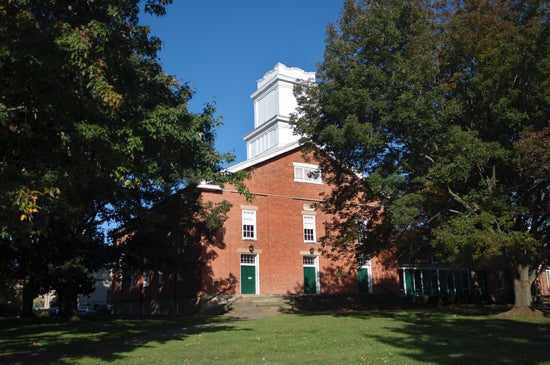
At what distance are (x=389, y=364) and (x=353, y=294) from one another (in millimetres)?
24916

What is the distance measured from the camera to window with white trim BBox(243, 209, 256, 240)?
3056 cm

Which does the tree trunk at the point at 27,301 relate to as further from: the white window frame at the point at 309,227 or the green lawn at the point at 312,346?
the white window frame at the point at 309,227

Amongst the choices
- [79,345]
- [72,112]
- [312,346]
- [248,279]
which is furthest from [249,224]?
[72,112]

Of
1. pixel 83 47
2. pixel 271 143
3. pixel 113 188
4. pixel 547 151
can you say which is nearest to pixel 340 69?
pixel 547 151

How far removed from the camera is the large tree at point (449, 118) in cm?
1644

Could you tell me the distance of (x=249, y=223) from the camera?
30844mm

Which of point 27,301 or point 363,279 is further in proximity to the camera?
point 363,279

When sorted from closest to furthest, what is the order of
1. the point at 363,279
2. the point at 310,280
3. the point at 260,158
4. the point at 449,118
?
1. the point at 449,118
2. the point at 260,158
3. the point at 310,280
4. the point at 363,279

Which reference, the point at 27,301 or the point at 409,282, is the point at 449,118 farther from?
the point at 27,301

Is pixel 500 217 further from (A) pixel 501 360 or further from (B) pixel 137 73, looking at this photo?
(B) pixel 137 73

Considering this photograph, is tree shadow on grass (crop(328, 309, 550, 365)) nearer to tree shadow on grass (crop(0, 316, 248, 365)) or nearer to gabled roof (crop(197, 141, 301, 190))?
tree shadow on grass (crop(0, 316, 248, 365))

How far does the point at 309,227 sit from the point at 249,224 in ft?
15.1

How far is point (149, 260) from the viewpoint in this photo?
24969 mm

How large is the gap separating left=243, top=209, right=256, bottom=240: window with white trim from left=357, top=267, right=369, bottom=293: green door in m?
8.68
